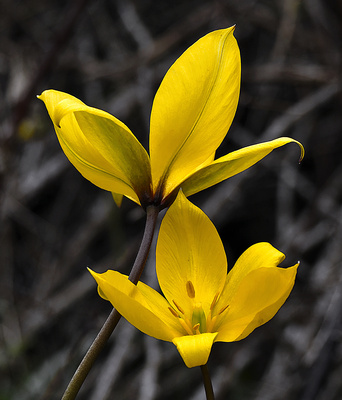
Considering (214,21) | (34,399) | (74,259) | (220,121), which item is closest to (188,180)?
(220,121)

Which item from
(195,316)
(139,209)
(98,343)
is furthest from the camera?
(139,209)

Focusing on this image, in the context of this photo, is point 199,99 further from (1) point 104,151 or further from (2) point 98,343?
(2) point 98,343

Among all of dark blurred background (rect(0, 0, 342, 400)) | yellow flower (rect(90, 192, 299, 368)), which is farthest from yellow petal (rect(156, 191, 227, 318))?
dark blurred background (rect(0, 0, 342, 400))

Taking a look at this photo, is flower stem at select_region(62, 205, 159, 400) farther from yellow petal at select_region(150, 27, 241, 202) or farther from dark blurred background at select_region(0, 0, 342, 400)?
dark blurred background at select_region(0, 0, 342, 400)

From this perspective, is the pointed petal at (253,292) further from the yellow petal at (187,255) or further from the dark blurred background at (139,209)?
the dark blurred background at (139,209)

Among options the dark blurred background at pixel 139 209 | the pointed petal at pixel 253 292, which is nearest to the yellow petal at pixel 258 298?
the pointed petal at pixel 253 292

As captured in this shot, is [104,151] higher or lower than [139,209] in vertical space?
higher

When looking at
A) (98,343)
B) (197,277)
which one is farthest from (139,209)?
(98,343)
